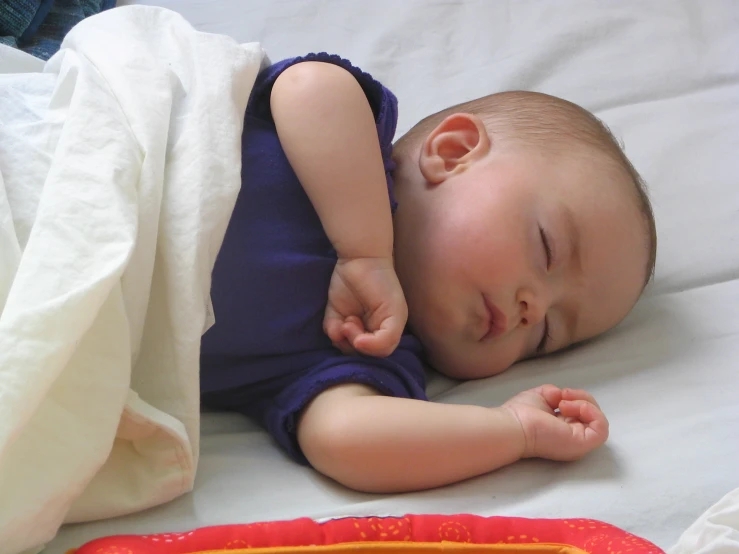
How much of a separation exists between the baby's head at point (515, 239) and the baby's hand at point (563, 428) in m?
0.12

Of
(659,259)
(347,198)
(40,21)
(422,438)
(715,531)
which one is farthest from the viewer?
(40,21)

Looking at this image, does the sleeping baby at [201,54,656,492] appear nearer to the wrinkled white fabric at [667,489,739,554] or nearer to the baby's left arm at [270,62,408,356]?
the baby's left arm at [270,62,408,356]

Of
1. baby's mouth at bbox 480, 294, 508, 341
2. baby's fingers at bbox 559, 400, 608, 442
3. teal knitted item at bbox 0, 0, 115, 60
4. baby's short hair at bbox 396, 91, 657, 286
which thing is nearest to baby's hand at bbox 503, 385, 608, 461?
baby's fingers at bbox 559, 400, 608, 442

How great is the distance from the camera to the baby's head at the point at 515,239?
868mm

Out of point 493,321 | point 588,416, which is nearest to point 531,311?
point 493,321

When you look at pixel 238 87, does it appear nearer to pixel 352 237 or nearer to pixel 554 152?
pixel 352 237

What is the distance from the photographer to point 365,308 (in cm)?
85

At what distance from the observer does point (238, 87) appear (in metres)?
0.86

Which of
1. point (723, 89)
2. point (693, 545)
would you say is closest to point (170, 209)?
point (693, 545)

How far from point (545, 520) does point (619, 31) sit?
104 cm

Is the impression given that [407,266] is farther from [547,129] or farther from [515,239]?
[547,129]

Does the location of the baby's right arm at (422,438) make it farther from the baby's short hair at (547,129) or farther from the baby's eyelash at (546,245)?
the baby's short hair at (547,129)

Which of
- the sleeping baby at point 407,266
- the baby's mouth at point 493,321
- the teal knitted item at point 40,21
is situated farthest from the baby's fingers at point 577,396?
the teal knitted item at point 40,21

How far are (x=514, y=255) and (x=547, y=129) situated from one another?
18cm
